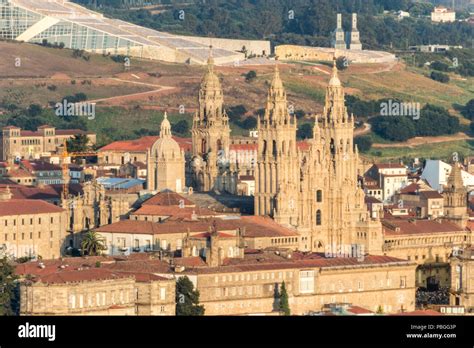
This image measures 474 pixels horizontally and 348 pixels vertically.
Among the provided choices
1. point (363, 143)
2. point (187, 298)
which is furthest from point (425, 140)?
point (187, 298)

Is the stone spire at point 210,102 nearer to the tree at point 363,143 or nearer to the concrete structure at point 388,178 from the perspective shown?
the concrete structure at point 388,178

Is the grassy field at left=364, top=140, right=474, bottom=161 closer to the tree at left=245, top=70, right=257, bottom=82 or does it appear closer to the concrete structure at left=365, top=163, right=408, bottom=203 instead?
the concrete structure at left=365, top=163, right=408, bottom=203

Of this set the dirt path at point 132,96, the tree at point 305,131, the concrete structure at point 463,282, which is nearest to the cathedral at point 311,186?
the concrete structure at point 463,282

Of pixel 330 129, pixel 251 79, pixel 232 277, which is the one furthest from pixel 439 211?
pixel 251 79

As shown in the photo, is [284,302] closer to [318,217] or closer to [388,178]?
[318,217]

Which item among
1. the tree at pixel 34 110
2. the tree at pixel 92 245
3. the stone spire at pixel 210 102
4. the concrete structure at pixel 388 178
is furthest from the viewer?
the tree at pixel 34 110

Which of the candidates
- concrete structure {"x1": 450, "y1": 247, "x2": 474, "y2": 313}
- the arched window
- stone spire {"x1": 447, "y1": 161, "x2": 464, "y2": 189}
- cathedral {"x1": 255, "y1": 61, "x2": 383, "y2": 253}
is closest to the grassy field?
stone spire {"x1": 447, "y1": 161, "x2": 464, "y2": 189}
